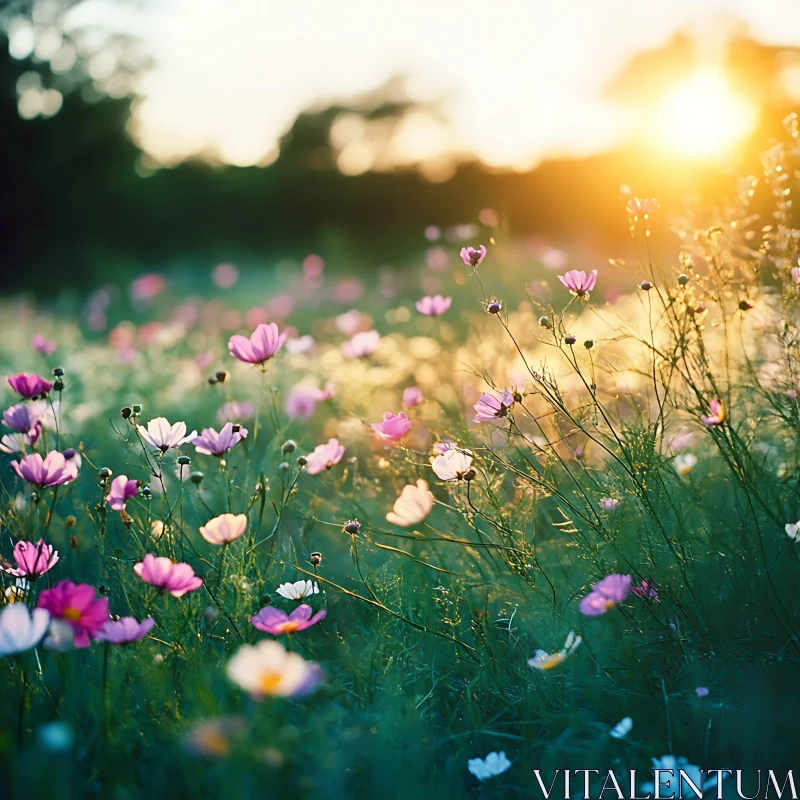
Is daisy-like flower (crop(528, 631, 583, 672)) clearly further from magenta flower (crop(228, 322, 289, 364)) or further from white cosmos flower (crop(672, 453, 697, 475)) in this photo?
magenta flower (crop(228, 322, 289, 364))

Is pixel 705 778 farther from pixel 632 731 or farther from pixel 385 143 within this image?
pixel 385 143

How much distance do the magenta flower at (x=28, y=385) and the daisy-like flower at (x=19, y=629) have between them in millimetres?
689

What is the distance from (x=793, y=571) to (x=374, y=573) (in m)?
0.89

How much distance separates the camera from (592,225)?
8.50 metres

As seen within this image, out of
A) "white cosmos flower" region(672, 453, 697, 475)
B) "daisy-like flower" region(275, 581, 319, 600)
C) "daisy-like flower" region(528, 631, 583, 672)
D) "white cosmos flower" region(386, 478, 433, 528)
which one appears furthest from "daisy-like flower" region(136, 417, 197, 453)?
"white cosmos flower" region(672, 453, 697, 475)

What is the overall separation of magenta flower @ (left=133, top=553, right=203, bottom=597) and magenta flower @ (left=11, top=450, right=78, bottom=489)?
1.14ft

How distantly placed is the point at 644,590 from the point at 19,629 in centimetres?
114

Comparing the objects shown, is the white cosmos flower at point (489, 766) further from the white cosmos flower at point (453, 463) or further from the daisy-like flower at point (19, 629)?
the daisy-like flower at point (19, 629)

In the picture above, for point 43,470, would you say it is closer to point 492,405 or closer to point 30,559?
point 30,559

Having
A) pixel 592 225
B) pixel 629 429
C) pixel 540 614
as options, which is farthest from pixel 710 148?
pixel 592 225

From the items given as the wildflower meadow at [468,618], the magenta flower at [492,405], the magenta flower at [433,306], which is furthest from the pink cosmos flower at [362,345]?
the magenta flower at [492,405]

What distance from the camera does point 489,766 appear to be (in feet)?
4.23

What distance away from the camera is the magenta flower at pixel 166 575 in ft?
4.17

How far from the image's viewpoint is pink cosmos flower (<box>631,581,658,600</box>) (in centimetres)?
150
